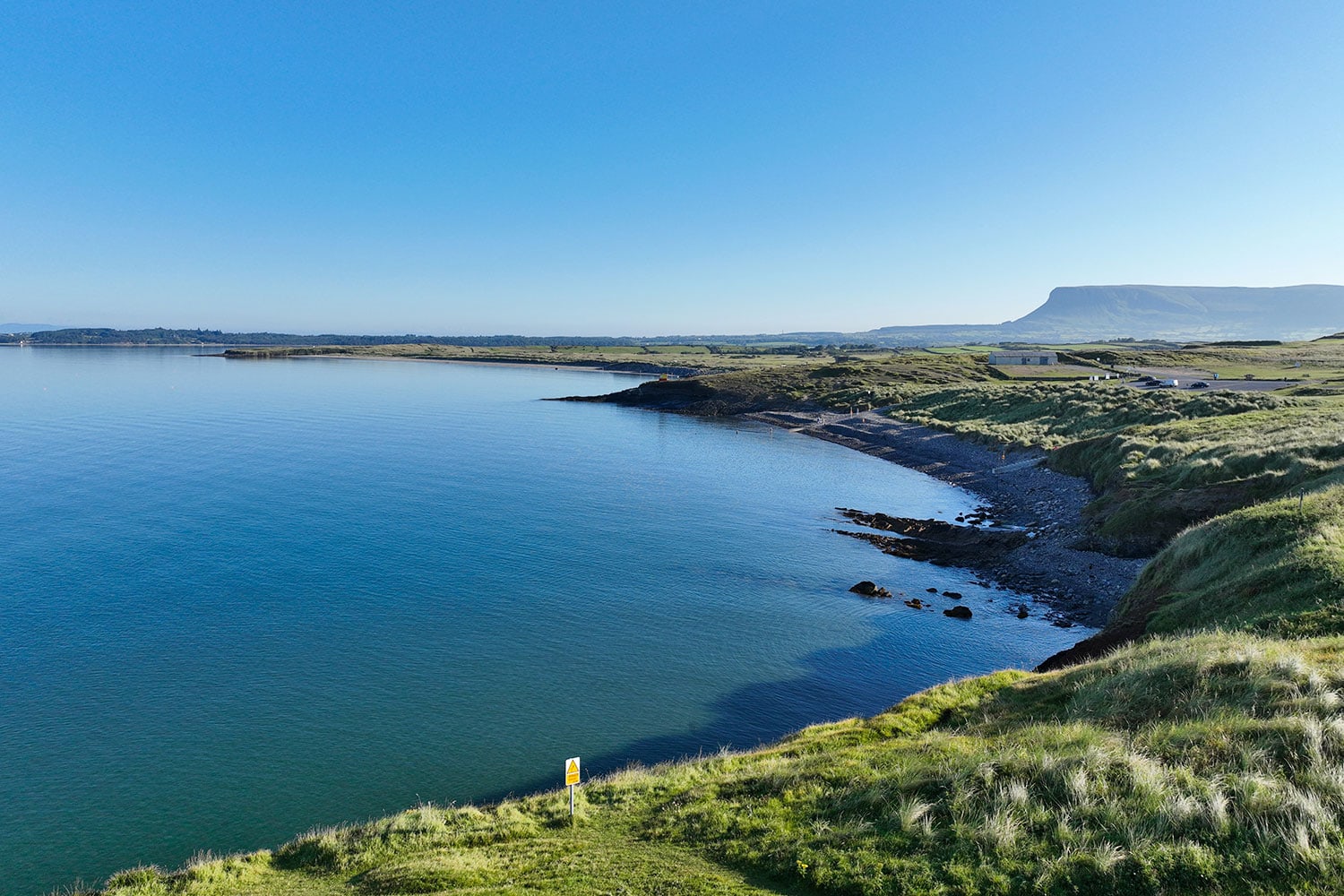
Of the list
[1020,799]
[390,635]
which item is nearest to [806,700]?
[1020,799]

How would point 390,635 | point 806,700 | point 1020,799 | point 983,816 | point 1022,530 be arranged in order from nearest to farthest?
point 983,816
point 1020,799
point 806,700
point 390,635
point 1022,530

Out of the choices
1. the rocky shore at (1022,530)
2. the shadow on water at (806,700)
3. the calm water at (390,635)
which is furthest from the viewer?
the rocky shore at (1022,530)

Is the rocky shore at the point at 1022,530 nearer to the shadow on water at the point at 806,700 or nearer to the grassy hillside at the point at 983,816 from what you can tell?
the shadow on water at the point at 806,700

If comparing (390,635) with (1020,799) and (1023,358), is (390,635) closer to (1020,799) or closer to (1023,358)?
(1020,799)

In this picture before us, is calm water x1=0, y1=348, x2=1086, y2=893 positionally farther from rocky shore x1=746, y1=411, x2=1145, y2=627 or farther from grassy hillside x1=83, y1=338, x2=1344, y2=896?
grassy hillside x1=83, y1=338, x2=1344, y2=896

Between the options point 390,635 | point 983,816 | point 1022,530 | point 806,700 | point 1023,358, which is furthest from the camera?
point 1023,358

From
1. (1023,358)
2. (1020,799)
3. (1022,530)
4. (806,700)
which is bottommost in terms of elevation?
(806,700)

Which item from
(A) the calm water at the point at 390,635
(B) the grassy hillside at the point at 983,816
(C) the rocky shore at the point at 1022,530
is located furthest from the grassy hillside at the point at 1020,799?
(C) the rocky shore at the point at 1022,530
